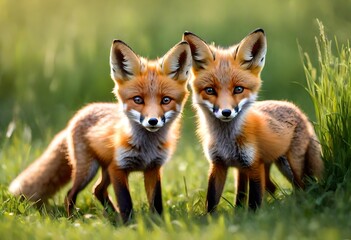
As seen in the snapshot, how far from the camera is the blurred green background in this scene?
7.68m

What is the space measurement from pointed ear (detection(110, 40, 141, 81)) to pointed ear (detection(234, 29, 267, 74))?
0.69 meters

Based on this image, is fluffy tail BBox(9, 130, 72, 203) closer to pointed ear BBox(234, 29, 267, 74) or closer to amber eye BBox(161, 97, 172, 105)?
amber eye BBox(161, 97, 172, 105)

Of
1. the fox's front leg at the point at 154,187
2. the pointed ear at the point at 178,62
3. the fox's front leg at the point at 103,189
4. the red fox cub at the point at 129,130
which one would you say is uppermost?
the pointed ear at the point at 178,62

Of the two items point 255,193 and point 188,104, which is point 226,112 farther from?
point 188,104

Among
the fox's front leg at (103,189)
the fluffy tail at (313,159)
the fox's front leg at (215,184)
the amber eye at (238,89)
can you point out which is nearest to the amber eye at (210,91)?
the amber eye at (238,89)

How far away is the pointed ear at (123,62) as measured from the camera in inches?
170

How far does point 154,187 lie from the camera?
446 cm

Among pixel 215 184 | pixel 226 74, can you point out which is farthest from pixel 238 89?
pixel 215 184

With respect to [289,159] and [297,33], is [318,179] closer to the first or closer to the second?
[289,159]

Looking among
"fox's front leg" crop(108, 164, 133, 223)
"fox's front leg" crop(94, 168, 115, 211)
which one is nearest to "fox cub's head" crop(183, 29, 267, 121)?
"fox's front leg" crop(108, 164, 133, 223)

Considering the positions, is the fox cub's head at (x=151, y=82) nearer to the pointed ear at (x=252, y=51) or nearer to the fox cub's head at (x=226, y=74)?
the fox cub's head at (x=226, y=74)

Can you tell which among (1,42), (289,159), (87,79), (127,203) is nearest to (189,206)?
(127,203)

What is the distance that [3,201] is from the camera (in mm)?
4918

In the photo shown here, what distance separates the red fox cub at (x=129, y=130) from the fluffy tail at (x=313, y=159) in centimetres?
100
